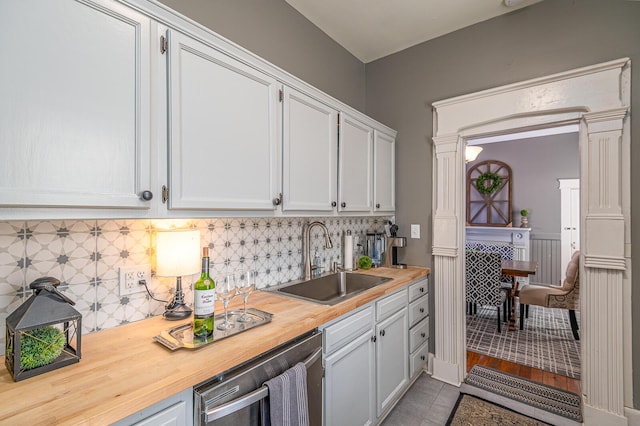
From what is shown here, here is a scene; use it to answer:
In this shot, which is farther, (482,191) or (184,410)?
(482,191)

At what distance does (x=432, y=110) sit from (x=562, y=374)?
2.54 m

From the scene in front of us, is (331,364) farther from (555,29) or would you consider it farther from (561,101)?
(555,29)

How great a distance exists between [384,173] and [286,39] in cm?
130

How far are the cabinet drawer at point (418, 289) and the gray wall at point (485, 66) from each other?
21 cm

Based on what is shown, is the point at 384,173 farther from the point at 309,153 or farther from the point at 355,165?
the point at 309,153

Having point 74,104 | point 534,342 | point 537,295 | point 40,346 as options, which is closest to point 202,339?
point 40,346

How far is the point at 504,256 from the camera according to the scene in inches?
214

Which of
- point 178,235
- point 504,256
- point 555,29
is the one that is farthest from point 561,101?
point 504,256

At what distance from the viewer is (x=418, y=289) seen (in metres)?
2.47

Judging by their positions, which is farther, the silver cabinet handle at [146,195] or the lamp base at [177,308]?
the lamp base at [177,308]

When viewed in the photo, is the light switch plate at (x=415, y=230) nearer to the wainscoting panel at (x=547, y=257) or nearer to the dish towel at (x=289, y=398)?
the dish towel at (x=289, y=398)

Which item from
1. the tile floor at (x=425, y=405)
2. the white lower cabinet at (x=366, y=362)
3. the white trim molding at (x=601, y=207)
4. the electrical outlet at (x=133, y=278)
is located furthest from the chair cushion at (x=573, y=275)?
the electrical outlet at (x=133, y=278)

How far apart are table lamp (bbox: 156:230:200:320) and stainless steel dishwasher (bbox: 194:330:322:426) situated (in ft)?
1.67

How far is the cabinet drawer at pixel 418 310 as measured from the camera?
92.7 inches
